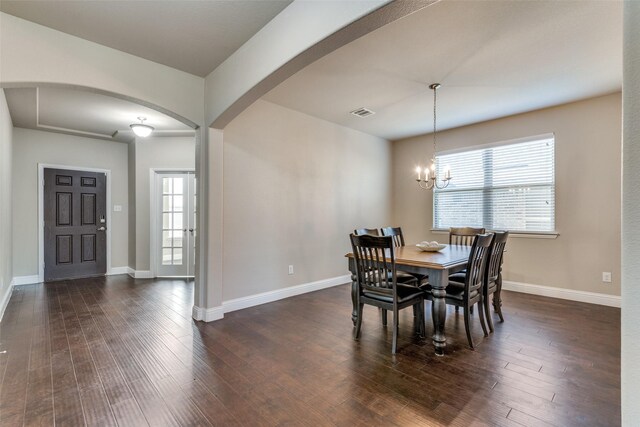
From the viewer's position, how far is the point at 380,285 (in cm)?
270

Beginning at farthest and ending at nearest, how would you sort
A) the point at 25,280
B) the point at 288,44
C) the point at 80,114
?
the point at 25,280 < the point at 80,114 < the point at 288,44

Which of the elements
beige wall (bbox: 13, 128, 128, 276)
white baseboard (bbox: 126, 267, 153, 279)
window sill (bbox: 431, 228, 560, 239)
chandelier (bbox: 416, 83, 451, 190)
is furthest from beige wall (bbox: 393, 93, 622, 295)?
beige wall (bbox: 13, 128, 128, 276)

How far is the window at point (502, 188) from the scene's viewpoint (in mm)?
4383

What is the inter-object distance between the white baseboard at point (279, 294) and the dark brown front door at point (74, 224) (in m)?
3.94

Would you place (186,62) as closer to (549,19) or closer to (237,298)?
(237,298)

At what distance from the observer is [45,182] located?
17.5 feet

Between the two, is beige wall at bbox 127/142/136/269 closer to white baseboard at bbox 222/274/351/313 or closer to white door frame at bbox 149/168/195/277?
white door frame at bbox 149/168/195/277

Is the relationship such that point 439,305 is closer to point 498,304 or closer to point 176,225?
point 498,304

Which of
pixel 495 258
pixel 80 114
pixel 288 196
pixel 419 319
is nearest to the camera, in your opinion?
pixel 419 319

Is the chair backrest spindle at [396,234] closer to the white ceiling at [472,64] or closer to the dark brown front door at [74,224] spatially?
the white ceiling at [472,64]

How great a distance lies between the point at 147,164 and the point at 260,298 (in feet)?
12.2

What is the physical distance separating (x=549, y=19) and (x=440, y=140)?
3.18 meters

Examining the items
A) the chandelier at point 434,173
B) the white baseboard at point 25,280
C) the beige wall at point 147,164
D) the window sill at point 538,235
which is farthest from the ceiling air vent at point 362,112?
the white baseboard at point 25,280

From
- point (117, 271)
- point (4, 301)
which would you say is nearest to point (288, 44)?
point (4, 301)
